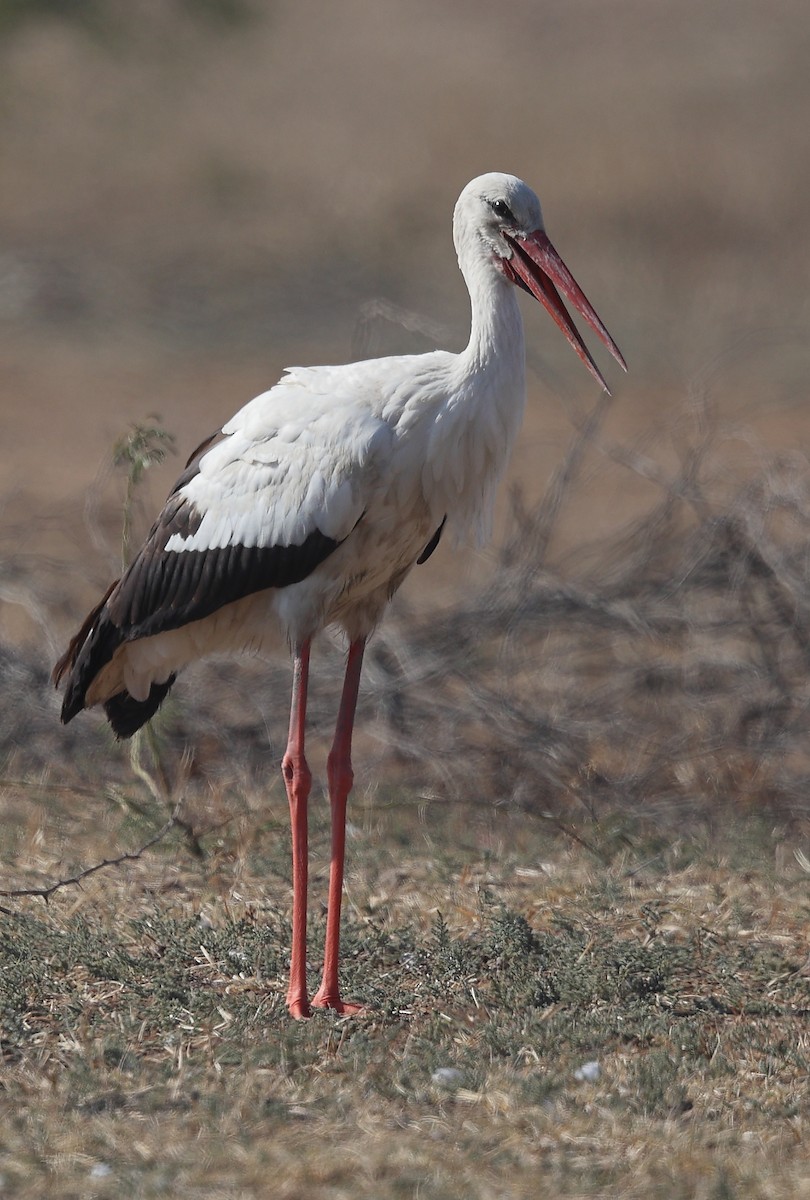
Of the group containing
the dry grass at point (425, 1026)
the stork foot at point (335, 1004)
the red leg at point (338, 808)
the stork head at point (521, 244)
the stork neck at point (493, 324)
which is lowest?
the stork foot at point (335, 1004)

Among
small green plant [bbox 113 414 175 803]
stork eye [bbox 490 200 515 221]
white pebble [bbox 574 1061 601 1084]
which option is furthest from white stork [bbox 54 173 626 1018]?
white pebble [bbox 574 1061 601 1084]

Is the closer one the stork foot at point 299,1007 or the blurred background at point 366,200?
the stork foot at point 299,1007

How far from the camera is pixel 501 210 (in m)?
4.50

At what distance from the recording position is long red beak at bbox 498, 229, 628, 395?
4.46 metres

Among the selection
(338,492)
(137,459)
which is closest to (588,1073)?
(338,492)

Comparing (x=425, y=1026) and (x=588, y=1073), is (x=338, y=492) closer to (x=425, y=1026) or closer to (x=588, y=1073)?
(x=425, y=1026)

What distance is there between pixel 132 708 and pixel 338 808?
0.68 meters

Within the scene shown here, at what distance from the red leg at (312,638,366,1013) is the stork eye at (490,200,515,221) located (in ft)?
3.88

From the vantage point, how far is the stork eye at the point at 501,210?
4492 millimetres

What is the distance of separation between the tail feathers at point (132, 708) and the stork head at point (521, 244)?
1496 millimetres

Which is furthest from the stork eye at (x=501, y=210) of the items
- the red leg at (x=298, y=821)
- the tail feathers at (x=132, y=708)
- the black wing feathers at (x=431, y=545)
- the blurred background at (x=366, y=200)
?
the blurred background at (x=366, y=200)

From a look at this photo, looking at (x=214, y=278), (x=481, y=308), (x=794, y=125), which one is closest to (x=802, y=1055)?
(x=481, y=308)

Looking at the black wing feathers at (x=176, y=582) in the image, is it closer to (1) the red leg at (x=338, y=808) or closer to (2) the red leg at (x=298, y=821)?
(2) the red leg at (x=298, y=821)

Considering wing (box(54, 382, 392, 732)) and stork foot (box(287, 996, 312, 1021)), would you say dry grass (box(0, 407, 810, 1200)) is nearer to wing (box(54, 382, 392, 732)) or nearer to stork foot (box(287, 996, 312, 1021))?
stork foot (box(287, 996, 312, 1021))
